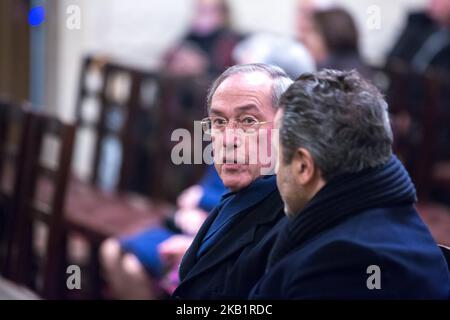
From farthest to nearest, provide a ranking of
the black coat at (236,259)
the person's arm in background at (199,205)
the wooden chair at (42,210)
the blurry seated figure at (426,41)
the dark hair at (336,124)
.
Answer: the blurry seated figure at (426,41) → the wooden chair at (42,210) → the person's arm in background at (199,205) → the black coat at (236,259) → the dark hair at (336,124)

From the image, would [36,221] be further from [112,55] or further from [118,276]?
[112,55]

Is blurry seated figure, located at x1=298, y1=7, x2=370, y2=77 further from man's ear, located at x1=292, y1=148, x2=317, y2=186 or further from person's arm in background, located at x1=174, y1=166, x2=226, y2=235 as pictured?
man's ear, located at x1=292, y1=148, x2=317, y2=186

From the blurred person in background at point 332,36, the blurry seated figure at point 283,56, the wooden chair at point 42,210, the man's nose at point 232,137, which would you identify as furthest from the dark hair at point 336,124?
the blurred person in background at point 332,36

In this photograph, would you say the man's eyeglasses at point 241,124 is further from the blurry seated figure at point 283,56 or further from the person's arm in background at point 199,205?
the person's arm in background at point 199,205

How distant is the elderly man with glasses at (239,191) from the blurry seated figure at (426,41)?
3.41 m

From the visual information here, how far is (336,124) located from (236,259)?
1.16ft

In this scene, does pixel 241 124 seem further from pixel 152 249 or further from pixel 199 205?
pixel 152 249

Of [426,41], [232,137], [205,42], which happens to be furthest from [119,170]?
[232,137]

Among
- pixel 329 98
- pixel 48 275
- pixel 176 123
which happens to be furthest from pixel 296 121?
pixel 176 123

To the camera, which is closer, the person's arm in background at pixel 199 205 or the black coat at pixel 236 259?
the black coat at pixel 236 259

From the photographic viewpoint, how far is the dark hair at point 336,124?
1517 mm

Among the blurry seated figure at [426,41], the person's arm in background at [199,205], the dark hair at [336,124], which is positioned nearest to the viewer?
the dark hair at [336,124]

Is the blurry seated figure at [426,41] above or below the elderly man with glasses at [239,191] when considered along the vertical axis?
above

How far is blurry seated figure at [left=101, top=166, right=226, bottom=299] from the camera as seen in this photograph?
3180 millimetres
